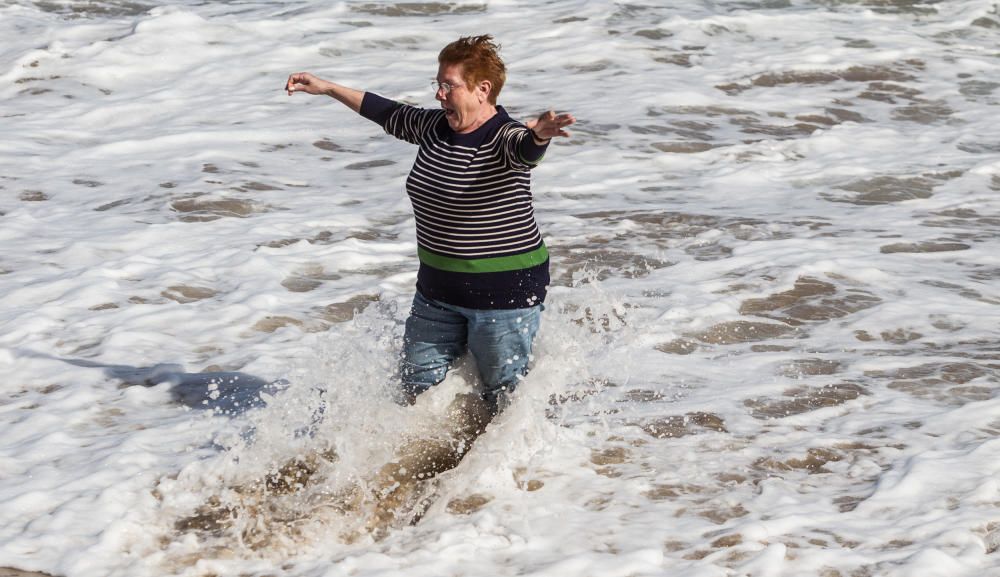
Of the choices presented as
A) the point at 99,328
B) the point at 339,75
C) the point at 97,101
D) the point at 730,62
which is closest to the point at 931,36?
the point at 730,62

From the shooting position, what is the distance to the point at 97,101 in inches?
510

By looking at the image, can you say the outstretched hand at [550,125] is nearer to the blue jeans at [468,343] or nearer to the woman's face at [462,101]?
the woman's face at [462,101]

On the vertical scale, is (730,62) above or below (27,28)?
below

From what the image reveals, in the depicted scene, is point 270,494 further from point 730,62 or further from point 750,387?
point 730,62

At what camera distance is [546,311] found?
23.9ft

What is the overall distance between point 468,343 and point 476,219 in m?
0.56

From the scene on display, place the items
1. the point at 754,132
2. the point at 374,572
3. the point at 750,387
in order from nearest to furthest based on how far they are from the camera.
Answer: the point at 374,572
the point at 750,387
the point at 754,132

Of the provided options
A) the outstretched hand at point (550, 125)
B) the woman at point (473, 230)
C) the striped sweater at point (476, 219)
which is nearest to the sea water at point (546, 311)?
the woman at point (473, 230)

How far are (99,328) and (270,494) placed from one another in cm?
283

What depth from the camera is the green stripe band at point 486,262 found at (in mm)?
4859

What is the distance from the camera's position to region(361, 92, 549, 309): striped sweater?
15.6ft

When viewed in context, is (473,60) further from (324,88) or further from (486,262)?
(324,88)

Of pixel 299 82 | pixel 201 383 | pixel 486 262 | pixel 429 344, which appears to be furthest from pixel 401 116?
pixel 201 383

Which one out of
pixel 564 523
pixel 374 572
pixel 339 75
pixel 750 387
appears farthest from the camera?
pixel 339 75
